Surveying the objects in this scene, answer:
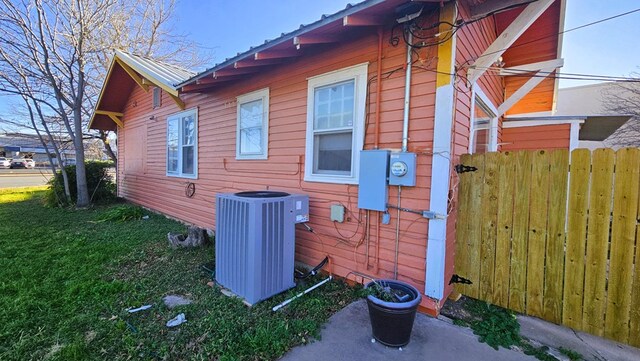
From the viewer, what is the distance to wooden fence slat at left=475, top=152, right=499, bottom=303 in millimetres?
2775

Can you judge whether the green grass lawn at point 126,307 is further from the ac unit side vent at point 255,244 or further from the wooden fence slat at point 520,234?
the wooden fence slat at point 520,234

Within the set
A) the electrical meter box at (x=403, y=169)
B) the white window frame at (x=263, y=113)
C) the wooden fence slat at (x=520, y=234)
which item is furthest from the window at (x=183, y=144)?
the wooden fence slat at (x=520, y=234)

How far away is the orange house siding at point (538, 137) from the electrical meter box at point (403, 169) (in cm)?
356

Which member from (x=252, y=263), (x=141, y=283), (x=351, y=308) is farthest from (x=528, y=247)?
(x=141, y=283)

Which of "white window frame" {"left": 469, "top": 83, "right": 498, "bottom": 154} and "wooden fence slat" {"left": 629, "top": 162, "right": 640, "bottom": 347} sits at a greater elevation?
"white window frame" {"left": 469, "top": 83, "right": 498, "bottom": 154}

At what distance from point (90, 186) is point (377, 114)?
10799 mm

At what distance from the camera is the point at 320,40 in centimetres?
315

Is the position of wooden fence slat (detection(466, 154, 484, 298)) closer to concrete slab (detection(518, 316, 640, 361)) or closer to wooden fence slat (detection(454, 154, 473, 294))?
wooden fence slat (detection(454, 154, 473, 294))

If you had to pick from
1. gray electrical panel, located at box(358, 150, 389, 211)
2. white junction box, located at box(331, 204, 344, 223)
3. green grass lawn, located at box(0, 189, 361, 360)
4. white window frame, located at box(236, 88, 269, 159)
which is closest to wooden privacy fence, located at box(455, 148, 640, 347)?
gray electrical panel, located at box(358, 150, 389, 211)

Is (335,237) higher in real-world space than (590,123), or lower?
lower

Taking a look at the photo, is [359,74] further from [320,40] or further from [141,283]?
[141,283]

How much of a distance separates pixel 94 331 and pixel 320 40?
360 centimetres

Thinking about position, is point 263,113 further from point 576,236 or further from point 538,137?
point 538,137

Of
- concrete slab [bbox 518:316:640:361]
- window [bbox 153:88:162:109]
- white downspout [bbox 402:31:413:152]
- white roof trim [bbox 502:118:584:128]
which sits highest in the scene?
window [bbox 153:88:162:109]
